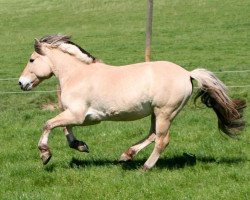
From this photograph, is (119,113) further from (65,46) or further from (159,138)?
(65,46)

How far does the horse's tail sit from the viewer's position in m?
8.24

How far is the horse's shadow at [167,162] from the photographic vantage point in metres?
8.28

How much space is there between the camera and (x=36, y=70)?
29.0 feet

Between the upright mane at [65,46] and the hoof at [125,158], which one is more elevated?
the upright mane at [65,46]

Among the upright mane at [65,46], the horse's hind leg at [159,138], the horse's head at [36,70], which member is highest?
the upright mane at [65,46]

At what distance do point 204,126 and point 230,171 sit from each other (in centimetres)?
383

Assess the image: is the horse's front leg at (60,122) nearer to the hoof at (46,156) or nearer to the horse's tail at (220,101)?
the hoof at (46,156)

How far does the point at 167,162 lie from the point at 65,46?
2.46 meters

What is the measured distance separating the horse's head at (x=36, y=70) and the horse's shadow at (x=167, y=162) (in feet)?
4.62

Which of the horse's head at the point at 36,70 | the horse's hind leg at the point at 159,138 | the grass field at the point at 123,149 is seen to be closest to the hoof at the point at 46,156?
the grass field at the point at 123,149

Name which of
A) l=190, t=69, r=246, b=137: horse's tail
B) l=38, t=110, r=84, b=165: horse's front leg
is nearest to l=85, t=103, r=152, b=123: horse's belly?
l=38, t=110, r=84, b=165: horse's front leg

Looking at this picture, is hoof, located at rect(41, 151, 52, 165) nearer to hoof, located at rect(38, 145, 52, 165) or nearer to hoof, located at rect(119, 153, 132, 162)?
hoof, located at rect(38, 145, 52, 165)

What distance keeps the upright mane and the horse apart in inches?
0.6

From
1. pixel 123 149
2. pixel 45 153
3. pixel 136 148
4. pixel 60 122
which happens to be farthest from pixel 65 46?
pixel 123 149
